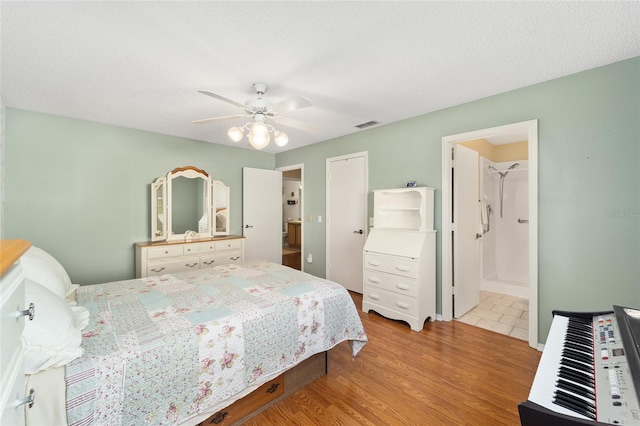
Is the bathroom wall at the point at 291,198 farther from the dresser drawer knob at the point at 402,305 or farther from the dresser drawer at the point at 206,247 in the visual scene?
the dresser drawer knob at the point at 402,305

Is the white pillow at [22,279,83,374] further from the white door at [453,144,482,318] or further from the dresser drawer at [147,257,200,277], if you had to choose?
the white door at [453,144,482,318]

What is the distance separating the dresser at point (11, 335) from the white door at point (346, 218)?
3.43m

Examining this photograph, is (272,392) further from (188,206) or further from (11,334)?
(188,206)

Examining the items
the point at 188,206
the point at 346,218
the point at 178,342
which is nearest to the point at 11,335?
the point at 178,342

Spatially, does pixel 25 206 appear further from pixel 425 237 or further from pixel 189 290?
pixel 425 237

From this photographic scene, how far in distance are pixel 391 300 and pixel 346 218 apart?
4.84 feet

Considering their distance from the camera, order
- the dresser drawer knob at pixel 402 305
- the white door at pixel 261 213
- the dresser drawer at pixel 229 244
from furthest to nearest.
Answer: the white door at pixel 261 213 < the dresser drawer at pixel 229 244 < the dresser drawer knob at pixel 402 305

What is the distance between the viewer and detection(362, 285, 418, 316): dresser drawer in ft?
9.55

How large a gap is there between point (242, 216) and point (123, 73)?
2.83m

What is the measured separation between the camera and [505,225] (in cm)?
464

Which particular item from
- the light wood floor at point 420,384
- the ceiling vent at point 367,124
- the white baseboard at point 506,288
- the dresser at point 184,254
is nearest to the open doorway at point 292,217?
the dresser at point 184,254

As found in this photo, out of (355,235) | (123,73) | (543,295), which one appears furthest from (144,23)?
(543,295)

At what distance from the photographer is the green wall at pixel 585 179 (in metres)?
2.04

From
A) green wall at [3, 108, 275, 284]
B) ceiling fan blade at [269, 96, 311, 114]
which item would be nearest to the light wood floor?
ceiling fan blade at [269, 96, 311, 114]
